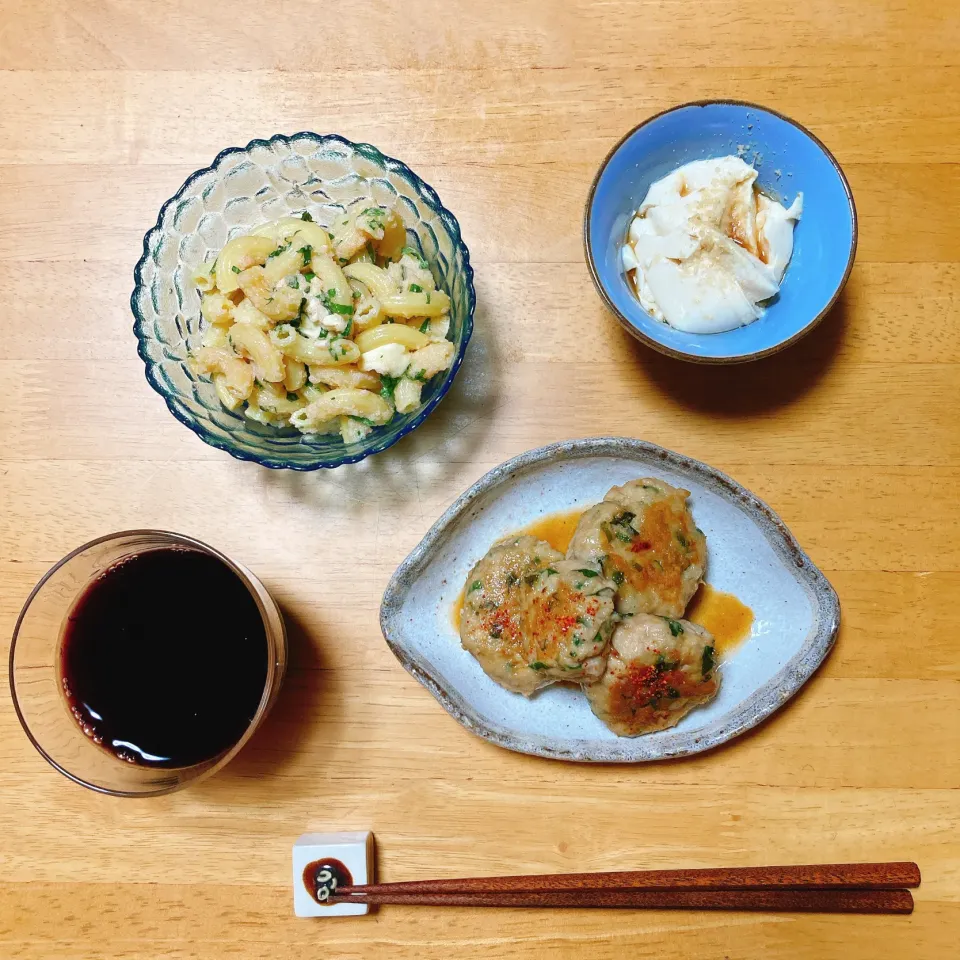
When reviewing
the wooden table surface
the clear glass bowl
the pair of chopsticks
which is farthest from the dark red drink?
the pair of chopsticks

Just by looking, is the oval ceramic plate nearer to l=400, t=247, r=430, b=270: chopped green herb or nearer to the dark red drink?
the dark red drink

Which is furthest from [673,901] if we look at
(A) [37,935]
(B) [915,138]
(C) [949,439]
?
(B) [915,138]

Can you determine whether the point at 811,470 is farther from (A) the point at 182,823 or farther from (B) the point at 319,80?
(A) the point at 182,823

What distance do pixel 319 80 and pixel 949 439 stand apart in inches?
58.2

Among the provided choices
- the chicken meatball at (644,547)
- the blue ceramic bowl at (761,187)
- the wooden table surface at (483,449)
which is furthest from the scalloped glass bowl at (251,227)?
the chicken meatball at (644,547)

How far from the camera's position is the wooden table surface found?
160 cm

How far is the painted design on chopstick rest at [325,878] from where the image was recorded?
153 centimetres

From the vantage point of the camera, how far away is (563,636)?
1.42 m

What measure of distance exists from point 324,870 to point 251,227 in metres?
1.24

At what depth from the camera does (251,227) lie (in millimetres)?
1566

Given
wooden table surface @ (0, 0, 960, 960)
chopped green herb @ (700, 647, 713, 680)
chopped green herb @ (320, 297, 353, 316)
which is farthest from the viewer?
wooden table surface @ (0, 0, 960, 960)

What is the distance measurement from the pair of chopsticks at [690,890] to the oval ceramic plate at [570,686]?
9.5 inches

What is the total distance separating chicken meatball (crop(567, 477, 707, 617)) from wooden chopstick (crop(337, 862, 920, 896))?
1.66 ft

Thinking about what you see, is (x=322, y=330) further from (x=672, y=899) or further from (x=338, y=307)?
(x=672, y=899)
